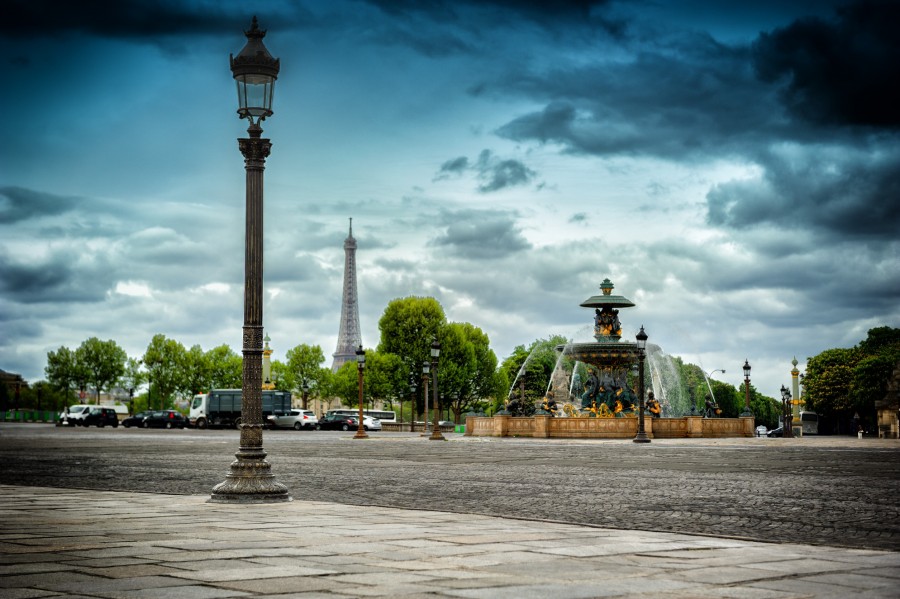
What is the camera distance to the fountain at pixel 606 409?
49.4 metres

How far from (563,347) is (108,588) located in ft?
171

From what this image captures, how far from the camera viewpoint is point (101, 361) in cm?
12075

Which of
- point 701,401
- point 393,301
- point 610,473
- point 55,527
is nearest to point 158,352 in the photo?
point 393,301

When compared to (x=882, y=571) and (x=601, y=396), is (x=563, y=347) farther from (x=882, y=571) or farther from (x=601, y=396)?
(x=882, y=571)

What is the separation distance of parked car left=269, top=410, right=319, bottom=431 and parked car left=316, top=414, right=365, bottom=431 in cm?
163

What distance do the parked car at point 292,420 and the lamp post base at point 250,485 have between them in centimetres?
7034

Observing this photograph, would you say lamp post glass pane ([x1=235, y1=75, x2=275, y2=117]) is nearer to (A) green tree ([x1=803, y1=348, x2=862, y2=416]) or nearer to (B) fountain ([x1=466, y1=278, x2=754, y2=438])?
(B) fountain ([x1=466, y1=278, x2=754, y2=438])

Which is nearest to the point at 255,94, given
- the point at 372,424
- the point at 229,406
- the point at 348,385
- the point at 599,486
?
the point at 599,486

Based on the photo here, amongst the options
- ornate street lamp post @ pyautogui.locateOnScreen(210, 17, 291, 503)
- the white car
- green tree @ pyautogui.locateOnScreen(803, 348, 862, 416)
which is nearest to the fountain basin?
the white car

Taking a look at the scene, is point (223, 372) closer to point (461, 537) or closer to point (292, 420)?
point (292, 420)

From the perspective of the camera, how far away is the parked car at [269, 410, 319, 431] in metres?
82.3

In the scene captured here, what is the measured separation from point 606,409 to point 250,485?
4371 centimetres

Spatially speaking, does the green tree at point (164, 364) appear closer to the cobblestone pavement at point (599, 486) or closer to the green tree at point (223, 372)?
the green tree at point (223, 372)

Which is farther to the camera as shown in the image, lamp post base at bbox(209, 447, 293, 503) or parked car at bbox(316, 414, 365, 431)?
parked car at bbox(316, 414, 365, 431)
